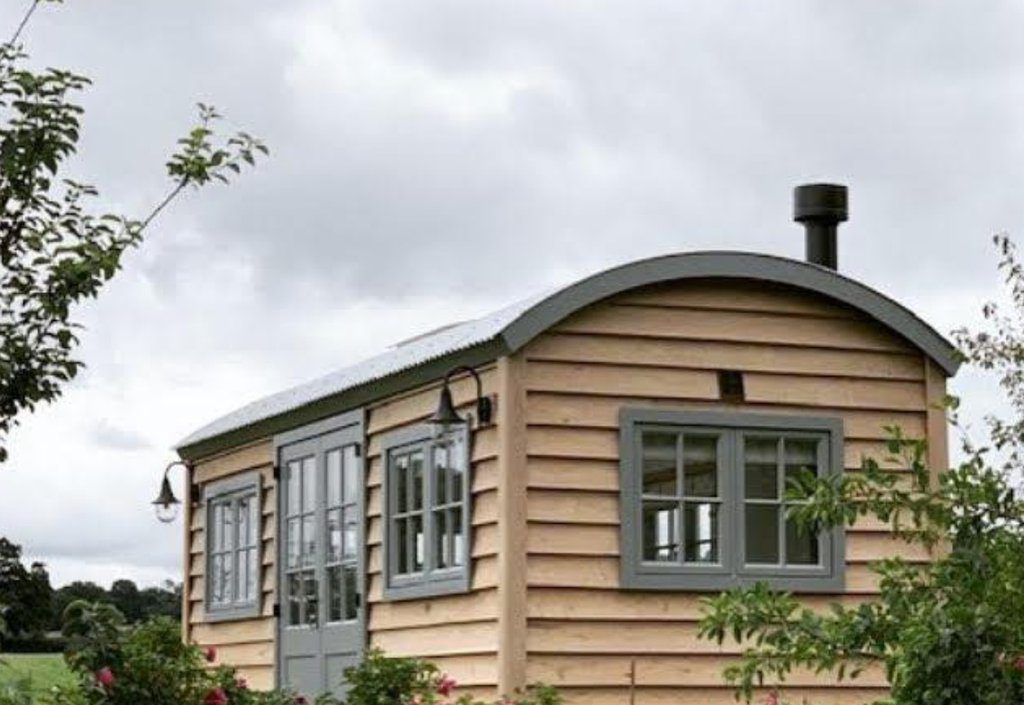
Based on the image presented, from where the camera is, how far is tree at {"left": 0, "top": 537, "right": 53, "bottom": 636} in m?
7.91

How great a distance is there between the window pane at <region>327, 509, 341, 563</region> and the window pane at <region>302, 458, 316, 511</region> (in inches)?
15.4

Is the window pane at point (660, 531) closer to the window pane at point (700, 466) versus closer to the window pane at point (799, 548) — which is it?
the window pane at point (700, 466)

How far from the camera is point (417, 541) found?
1398cm

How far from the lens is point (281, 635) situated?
16422 mm

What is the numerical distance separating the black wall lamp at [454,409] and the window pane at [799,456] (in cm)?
199

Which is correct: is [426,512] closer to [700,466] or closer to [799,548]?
[700,466]

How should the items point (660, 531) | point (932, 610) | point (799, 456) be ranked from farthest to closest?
point (799, 456) < point (660, 531) < point (932, 610)

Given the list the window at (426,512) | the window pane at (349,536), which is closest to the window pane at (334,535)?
the window pane at (349,536)

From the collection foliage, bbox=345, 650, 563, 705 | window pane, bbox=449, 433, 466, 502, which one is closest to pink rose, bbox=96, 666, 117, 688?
foliage, bbox=345, 650, 563, 705

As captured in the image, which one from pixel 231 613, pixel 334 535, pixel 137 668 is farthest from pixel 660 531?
pixel 231 613

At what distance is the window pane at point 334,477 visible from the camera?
1533 cm

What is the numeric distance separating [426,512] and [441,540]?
10.6 inches

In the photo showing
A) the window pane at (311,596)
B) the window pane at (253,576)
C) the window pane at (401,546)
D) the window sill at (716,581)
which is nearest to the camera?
the window sill at (716,581)

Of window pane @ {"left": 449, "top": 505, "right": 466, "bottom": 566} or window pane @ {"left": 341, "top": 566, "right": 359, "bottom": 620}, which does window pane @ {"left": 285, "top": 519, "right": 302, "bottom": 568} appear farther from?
window pane @ {"left": 449, "top": 505, "right": 466, "bottom": 566}
